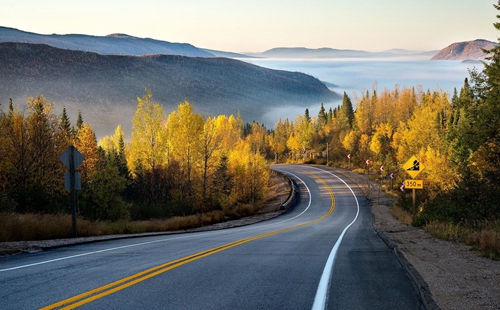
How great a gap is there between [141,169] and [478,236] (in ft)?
131

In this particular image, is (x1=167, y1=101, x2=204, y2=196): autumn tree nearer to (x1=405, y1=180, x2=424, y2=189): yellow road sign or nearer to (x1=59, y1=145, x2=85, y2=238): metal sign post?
(x1=405, y1=180, x2=424, y2=189): yellow road sign

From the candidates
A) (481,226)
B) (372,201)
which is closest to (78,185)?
(481,226)

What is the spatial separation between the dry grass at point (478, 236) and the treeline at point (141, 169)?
1992cm

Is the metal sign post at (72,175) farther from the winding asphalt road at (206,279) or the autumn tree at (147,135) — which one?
the autumn tree at (147,135)

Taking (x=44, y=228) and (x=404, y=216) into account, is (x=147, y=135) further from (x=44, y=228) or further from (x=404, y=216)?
(x=44, y=228)

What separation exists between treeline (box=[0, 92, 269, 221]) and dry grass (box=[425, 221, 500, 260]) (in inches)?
784

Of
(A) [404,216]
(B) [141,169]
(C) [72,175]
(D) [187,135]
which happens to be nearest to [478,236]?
(C) [72,175]

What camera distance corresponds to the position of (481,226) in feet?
45.7

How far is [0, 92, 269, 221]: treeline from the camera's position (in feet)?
114

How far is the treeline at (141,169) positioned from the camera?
3469 centimetres

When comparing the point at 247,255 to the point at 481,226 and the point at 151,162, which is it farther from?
the point at 151,162

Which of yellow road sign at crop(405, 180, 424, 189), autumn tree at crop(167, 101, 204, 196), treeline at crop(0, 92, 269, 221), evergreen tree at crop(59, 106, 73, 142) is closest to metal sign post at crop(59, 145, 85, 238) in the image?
treeline at crop(0, 92, 269, 221)

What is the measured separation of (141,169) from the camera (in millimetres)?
47219

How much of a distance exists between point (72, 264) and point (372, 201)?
5456 centimetres
